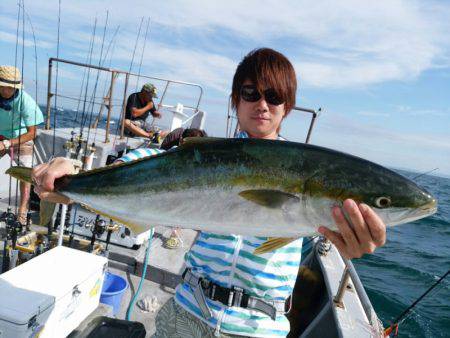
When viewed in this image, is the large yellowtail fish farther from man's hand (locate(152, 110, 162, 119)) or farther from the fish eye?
man's hand (locate(152, 110, 162, 119))

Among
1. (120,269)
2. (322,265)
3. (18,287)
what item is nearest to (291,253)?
(18,287)

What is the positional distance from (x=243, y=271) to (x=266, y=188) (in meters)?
0.64

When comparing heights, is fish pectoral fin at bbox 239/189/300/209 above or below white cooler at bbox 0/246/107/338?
above

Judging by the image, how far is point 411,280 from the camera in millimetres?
11773

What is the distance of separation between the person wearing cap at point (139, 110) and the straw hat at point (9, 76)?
15.1 ft

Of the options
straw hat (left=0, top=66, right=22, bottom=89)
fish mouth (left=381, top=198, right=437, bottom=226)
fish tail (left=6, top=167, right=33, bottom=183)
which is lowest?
straw hat (left=0, top=66, right=22, bottom=89)

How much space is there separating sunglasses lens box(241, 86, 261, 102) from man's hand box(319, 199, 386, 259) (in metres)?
0.93

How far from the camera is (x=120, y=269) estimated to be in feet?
19.3

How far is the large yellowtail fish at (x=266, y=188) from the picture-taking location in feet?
6.27

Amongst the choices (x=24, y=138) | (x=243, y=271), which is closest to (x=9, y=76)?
(x=24, y=138)

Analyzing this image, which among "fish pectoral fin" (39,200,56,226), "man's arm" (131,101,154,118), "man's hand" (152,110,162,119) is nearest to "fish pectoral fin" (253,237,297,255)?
"fish pectoral fin" (39,200,56,226)

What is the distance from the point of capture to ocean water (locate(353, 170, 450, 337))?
8.88 metres

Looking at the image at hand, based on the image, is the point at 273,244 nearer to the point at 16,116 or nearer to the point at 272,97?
the point at 272,97

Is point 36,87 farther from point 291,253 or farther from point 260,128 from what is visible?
point 291,253
